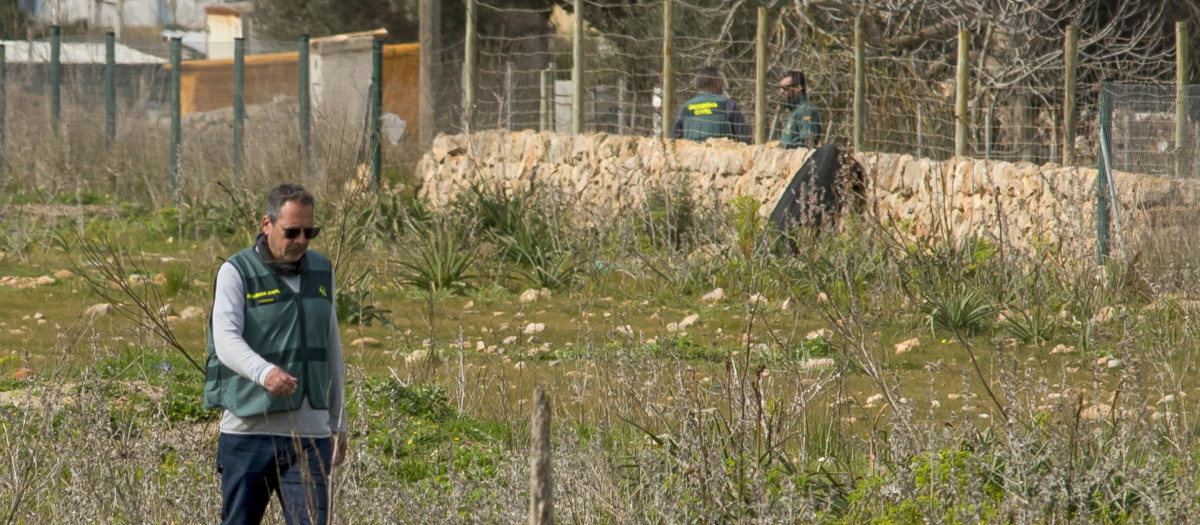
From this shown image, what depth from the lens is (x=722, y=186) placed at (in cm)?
1252

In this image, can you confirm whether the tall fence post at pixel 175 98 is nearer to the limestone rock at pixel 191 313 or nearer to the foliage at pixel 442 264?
the foliage at pixel 442 264

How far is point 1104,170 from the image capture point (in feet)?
32.1

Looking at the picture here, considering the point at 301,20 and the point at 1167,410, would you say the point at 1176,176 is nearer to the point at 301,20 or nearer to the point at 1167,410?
the point at 1167,410

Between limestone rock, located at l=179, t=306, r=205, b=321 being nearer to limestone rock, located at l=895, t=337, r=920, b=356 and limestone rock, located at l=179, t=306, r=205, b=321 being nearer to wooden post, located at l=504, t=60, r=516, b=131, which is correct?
limestone rock, located at l=895, t=337, r=920, b=356

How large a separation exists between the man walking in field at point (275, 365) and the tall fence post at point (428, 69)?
12100 millimetres

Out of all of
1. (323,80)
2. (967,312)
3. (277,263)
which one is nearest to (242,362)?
(277,263)

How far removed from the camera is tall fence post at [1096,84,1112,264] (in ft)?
31.3

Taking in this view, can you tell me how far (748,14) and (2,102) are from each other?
10958mm

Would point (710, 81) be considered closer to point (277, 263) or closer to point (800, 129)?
point (800, 129)

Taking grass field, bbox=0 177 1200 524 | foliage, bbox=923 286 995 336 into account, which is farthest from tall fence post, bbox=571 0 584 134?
foliage, bbox=923 286 995 336

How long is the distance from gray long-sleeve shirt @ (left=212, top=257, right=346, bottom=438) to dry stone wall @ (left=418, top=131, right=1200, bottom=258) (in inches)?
187

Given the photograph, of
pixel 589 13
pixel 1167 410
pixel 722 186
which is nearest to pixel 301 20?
pixel 589 13

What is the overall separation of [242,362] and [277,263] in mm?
345

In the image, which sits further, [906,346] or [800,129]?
[800,129]
